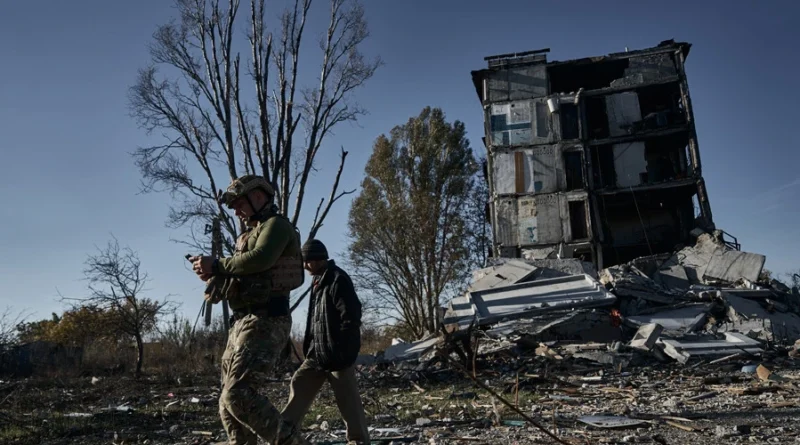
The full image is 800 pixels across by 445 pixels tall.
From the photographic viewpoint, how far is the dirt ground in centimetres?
481

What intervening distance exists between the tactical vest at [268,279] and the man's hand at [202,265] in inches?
6.7

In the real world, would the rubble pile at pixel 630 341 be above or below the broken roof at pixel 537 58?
below

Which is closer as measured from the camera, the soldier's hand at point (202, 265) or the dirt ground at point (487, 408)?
the soldier's hand at point (202, 265)

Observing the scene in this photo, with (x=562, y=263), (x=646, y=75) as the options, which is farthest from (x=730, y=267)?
(x=646, y=75)

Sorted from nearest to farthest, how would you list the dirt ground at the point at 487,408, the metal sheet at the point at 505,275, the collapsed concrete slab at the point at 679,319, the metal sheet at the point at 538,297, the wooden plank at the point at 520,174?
the dirt ground at the point at 487,408 < the collapsed concrete slab at the point at 679,319 < the metal sheet at the point at 538,297 < the metal sheet at the point at 505,275 < the wooden plank at the point at 520,174

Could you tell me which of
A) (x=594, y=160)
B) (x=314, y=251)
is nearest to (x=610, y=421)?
(x=314, y=251)

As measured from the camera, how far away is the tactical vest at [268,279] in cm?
348

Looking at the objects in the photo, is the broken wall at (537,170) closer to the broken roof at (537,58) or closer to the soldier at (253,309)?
the broken roof at (537,58)

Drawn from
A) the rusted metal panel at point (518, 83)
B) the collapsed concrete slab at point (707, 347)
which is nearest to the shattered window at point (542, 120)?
the rusted metal panel at point (518, 83)

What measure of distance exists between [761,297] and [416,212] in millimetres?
17892

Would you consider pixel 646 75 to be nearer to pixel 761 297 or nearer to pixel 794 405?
pixel 761 297

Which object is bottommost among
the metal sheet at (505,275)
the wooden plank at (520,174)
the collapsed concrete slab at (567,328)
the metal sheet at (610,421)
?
the metal sheet at (610,421)

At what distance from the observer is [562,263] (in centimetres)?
1881

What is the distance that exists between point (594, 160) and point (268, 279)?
2559 cm
